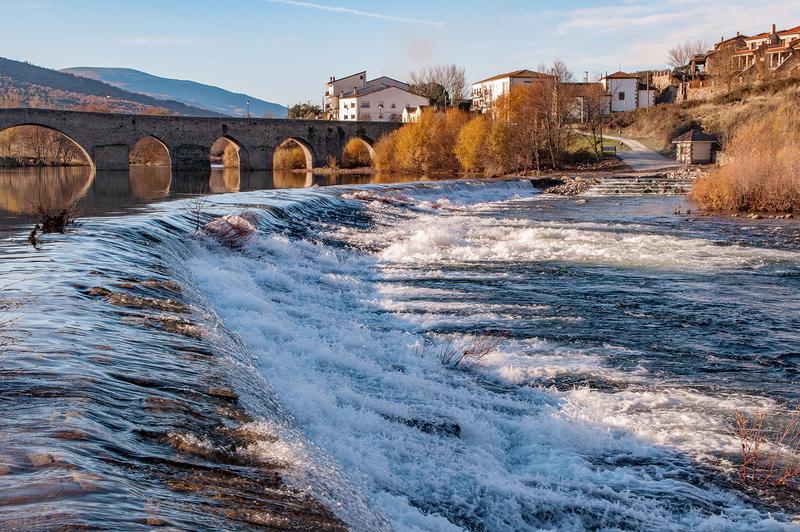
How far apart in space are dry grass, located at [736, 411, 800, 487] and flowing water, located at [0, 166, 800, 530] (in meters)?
0.16

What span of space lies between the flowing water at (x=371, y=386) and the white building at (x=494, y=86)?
68.4m

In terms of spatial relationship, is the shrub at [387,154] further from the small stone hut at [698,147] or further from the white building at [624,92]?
the white building at [624,92]

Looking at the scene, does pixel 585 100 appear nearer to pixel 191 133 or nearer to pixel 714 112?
pixel 714 112

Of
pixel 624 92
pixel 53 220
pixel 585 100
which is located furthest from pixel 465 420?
pixel 624 92

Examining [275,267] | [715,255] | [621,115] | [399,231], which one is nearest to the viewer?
[275,267]

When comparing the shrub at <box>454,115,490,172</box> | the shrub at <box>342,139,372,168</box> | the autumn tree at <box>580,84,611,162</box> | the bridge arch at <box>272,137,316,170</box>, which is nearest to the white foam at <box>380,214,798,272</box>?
the shrub at <box>454,115,490,172</box>

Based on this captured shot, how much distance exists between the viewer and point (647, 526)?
5.63 metres

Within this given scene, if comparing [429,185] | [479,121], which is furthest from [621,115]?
[429,185]

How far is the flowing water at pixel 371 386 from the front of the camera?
4.64 meters

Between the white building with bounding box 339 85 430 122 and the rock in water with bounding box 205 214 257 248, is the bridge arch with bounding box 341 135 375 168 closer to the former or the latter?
the white building with bounding box 339 85 430 122

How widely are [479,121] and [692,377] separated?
43.7m

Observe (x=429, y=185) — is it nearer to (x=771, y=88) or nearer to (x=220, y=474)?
(x=220, y=474)

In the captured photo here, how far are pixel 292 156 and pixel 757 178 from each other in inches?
2077

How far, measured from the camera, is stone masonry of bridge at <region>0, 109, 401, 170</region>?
181 feet
